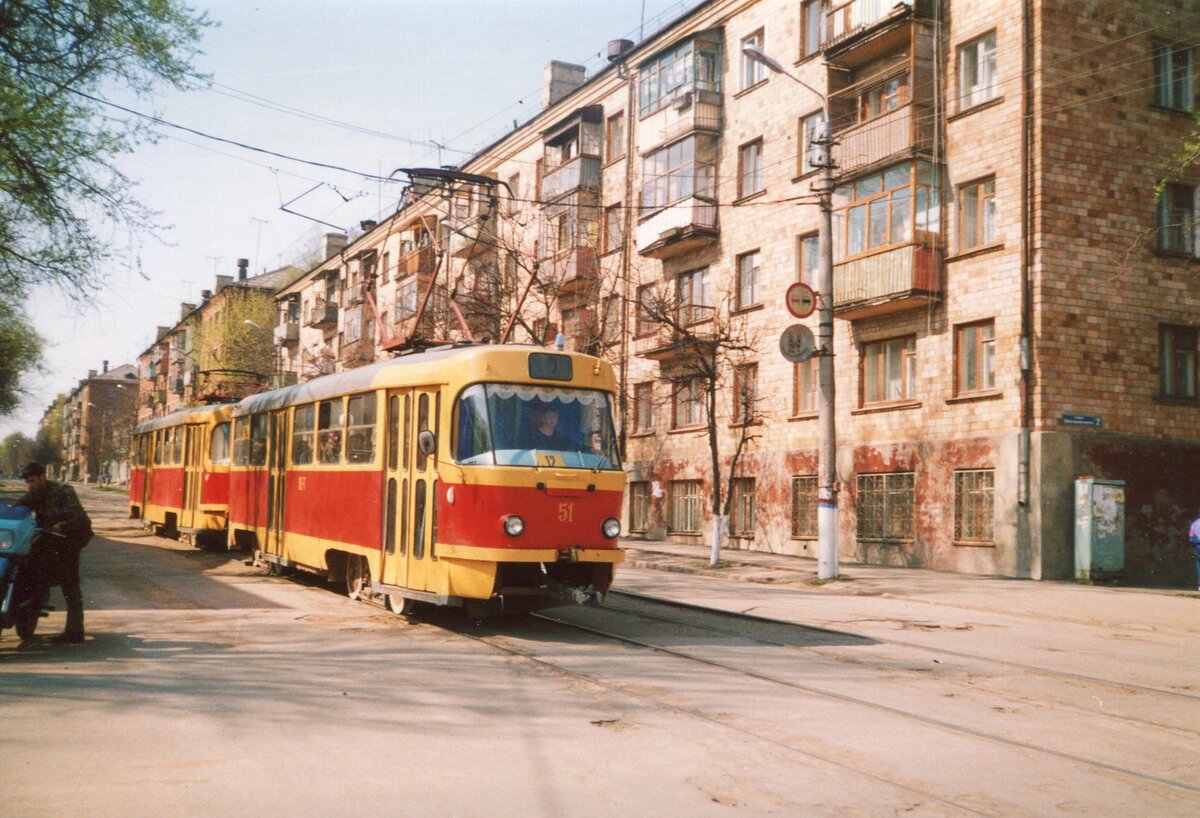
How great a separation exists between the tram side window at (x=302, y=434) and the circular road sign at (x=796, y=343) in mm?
8912

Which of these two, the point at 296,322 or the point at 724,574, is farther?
the point at 296,322

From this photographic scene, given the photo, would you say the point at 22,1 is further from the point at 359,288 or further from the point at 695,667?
the point at 359,288

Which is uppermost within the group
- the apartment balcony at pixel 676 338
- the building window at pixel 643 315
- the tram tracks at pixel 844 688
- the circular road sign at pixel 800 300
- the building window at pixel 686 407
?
the building window at pixel 643 315

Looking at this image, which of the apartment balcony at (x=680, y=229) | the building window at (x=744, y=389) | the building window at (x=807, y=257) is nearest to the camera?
the building window at (x=807, y=257)

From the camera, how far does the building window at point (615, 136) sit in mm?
35906

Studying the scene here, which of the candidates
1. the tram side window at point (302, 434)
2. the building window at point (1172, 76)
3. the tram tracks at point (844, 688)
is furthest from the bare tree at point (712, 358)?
the tram tracks at point (844, 688)

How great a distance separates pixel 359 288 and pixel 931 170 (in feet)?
127

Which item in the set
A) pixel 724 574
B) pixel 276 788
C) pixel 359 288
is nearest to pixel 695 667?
pixel 276 788

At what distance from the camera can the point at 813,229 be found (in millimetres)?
27203

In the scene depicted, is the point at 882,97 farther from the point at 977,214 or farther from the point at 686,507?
the point at 686,507

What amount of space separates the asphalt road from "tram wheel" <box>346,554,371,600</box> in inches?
32.0

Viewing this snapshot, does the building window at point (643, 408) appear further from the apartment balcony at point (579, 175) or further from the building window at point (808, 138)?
the building window at point (808, 138)

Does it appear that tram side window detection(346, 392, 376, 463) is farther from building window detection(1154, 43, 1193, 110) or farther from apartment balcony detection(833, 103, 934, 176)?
building window detection(1154, 43, 1193, 110)

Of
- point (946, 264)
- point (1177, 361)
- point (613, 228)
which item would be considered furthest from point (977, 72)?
point (613, 228)
